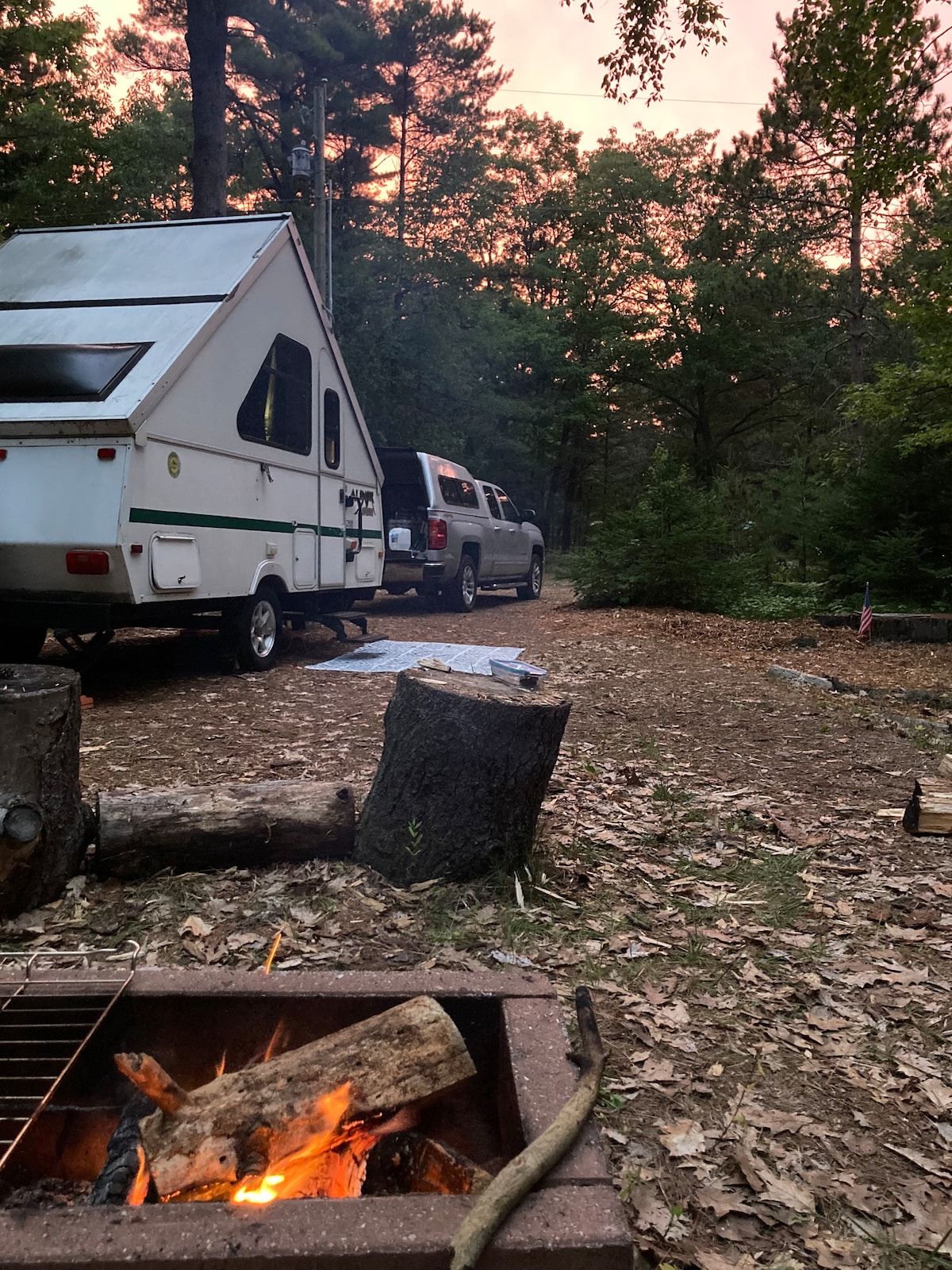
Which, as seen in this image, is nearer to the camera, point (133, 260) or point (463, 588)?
point (133, 260)

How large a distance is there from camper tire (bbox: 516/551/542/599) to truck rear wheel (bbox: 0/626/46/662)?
11439 mm

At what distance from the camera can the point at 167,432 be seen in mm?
6195

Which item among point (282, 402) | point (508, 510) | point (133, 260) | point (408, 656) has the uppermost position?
point (133, 260)

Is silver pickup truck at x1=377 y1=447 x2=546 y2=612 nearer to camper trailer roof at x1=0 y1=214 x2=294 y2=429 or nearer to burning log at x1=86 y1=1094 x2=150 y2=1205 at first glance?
camper trailer roof at x1=0 y1=214 x2=294 y2=429

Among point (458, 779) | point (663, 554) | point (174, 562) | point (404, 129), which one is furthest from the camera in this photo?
point (404, 129)

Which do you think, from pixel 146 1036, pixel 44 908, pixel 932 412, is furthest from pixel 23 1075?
pixel 932 412

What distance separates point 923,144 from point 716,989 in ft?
55.5

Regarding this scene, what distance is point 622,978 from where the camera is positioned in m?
3.00

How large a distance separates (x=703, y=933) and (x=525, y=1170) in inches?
76.3

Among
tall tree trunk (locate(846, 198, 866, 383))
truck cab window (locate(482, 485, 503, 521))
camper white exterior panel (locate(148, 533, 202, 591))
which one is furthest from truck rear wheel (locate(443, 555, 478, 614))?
tall tree trunk (locate(846, 198, 866, 383))

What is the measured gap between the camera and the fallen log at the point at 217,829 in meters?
3.48

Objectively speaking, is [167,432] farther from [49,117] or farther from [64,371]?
[49,117]

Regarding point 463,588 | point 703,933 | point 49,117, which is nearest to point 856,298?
point 463,588

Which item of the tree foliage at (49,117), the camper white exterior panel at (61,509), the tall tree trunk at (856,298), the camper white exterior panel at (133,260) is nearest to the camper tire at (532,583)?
the tall tree trunk at (856,298)
